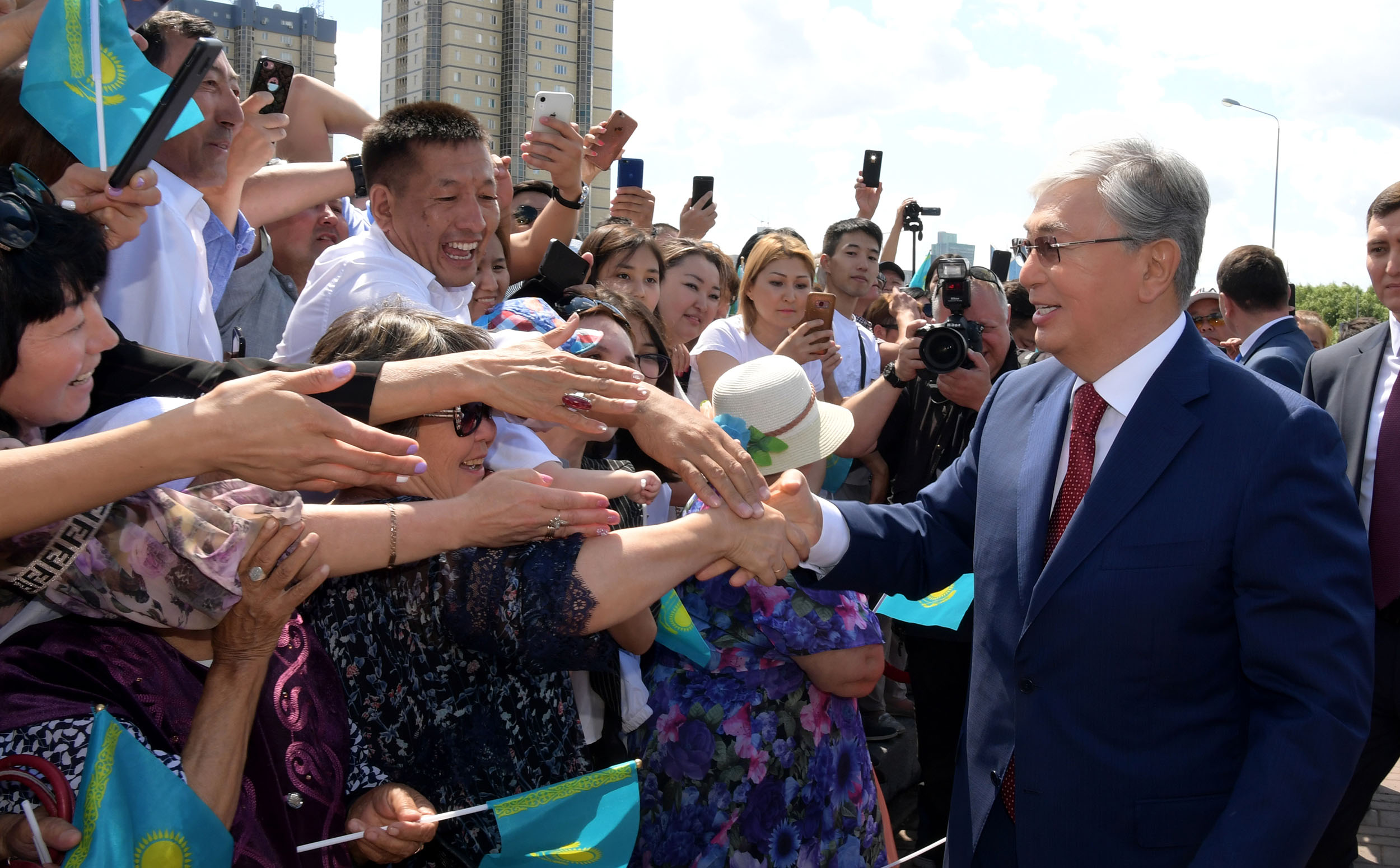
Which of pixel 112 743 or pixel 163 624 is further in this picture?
pixel 163 624

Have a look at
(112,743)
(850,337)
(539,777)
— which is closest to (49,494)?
(112,743)

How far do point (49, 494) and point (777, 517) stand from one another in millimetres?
1546

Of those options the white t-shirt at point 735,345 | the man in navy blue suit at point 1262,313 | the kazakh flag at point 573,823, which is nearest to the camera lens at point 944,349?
the white t-shirt at point 735,345

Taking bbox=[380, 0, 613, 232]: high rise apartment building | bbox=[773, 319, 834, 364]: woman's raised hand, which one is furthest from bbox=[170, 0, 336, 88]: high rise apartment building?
bbox=[773, 319, 834, 364]: woman's raised hand

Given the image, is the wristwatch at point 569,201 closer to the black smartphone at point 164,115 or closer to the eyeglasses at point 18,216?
the black smartphone at point 164,115

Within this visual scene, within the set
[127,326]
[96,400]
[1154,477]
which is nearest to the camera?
[1154,477]

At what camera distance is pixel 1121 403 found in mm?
2217

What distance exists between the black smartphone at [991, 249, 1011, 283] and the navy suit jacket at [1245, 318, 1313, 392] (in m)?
2.91

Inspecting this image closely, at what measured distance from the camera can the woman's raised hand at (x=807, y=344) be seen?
4523 mm

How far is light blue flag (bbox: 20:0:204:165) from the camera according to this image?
2252 millimetres

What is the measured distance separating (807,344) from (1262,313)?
3270 millimetres

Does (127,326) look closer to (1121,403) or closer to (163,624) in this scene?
(163,624)

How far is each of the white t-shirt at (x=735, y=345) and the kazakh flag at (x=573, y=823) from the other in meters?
2.86

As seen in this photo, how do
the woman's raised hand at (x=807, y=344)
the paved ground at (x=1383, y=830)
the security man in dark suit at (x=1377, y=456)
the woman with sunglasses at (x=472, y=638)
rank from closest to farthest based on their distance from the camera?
1. the woman with sunglasses at (x=472, y=638)
2. the security man in dark suit at (x=1377, y=456)
3. the woman's raised hand at (x=807, y=344)
4. the paved ground at (x=1383, y=830)
